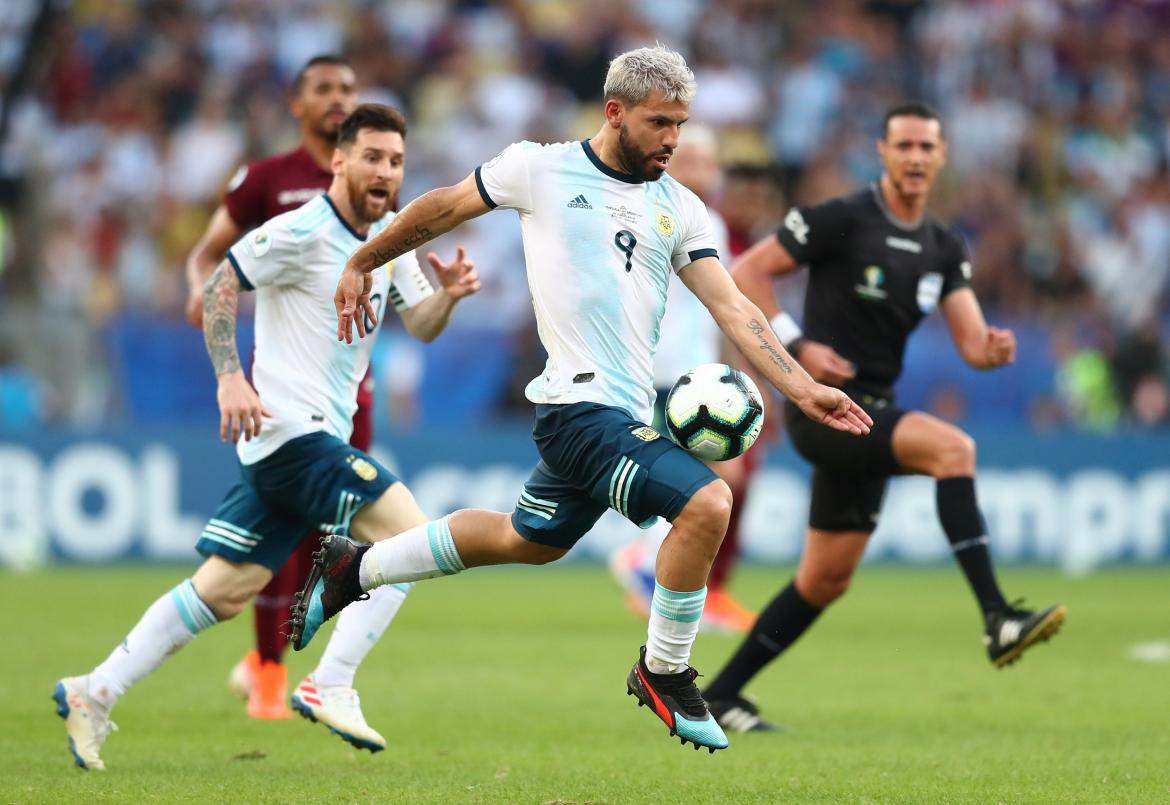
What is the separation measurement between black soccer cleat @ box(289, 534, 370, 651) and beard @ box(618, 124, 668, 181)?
1744mm

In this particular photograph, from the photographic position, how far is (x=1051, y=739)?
789 cm

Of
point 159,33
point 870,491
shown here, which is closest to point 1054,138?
point 159,33

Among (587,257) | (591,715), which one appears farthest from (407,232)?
(591,715)

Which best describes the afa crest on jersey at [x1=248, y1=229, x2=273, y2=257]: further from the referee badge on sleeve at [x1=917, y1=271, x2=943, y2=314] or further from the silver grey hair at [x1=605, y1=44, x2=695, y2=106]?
the referee badge on sleeve at [x1=917, y1=271, x2=943, y2=314]

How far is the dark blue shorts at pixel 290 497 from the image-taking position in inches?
288

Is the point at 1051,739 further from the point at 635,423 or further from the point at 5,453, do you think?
the point at 5,453

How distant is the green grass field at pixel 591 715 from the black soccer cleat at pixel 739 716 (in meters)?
0.23

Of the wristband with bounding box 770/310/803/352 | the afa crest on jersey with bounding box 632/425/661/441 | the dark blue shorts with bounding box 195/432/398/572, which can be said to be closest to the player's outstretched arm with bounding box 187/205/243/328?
the dark blue shorts with bounding box 195/432/398/572

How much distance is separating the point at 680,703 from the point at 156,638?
7.63 ft

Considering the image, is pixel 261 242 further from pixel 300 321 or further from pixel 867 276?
pixel 867 276

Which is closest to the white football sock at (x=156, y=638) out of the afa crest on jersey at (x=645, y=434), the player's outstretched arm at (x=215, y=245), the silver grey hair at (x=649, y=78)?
the player's outstretched arm at (x=215, y=245)

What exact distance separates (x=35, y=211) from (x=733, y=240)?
9868mm

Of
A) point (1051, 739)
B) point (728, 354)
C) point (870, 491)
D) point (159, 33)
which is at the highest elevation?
point (159, 33)

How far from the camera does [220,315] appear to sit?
23.7 feet
